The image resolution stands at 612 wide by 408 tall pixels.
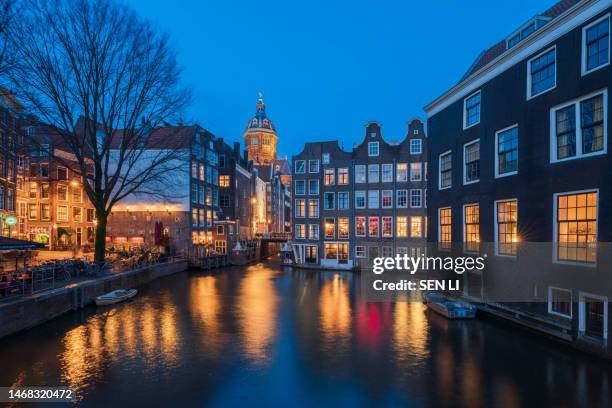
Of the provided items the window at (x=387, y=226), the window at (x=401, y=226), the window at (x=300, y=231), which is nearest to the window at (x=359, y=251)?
the window at (x=387, y=226)

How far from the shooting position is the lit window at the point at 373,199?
47.9m

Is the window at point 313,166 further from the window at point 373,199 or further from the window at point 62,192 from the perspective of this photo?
the window at point 62,192

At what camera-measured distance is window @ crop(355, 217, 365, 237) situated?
4844 centimetres

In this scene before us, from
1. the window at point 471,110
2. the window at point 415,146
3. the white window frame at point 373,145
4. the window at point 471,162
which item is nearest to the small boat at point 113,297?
the window at point 471,162

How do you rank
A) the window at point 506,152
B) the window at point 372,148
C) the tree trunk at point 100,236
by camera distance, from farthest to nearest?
the window at point 372,148 → the tree trunk at point 100,236 → the window at point 506,152

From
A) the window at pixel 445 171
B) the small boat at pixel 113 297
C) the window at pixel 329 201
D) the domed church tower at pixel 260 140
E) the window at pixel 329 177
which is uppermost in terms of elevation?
the domed church tower at pixel 260 140

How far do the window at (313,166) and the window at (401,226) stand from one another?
500 inches

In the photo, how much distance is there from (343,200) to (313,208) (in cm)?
469

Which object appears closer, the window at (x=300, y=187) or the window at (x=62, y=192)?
the window at (x=62, y=192)

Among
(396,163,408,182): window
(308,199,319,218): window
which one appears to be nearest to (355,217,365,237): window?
(308,199,319,218): window

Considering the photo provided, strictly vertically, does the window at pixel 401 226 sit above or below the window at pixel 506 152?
below

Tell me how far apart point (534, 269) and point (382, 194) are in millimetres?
29681

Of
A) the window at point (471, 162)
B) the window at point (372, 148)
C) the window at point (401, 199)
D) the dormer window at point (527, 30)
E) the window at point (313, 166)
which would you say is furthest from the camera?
the window at point (313, 166)

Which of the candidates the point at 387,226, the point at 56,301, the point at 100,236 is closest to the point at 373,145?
the point at 387,226
